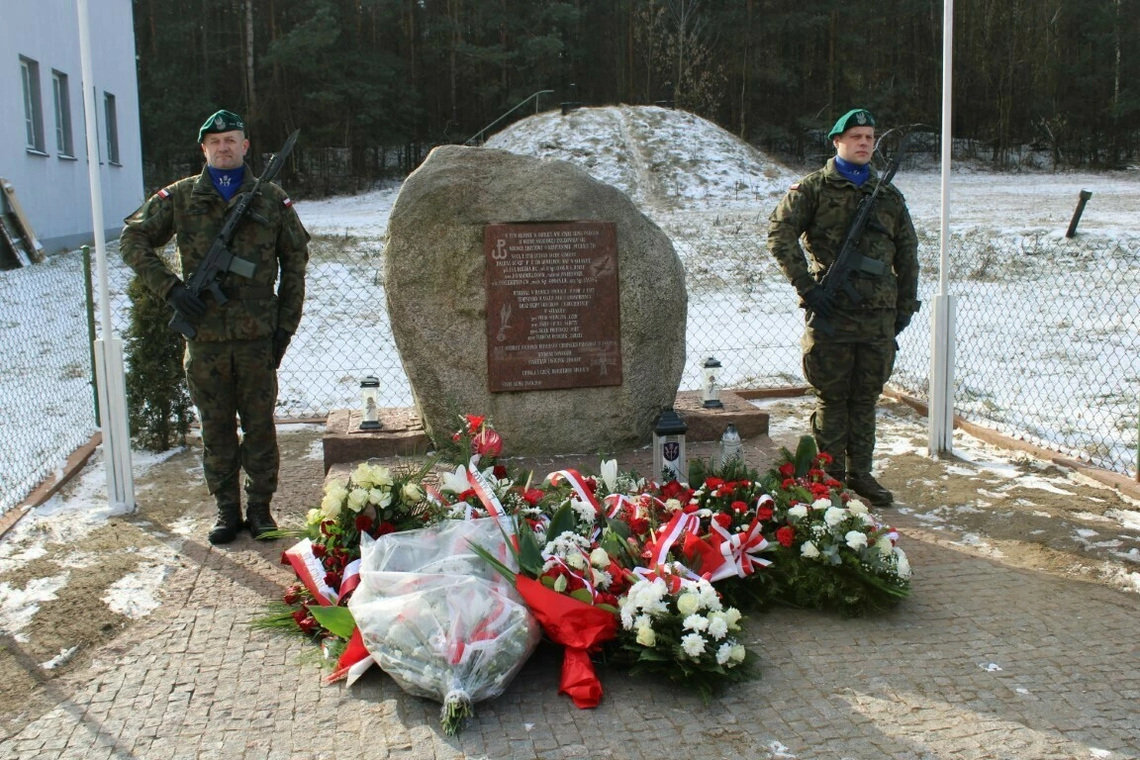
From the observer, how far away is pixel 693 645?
3105mm

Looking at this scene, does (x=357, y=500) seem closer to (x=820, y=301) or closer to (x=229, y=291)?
(x=229, y=291)

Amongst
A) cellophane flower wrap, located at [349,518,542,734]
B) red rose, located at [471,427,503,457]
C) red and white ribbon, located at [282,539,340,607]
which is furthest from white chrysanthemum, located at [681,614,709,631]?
red rose, located at [471,427,503,457]

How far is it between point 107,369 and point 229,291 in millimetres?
907

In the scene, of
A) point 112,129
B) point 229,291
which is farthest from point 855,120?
point 112,129

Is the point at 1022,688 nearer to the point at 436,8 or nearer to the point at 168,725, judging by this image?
the point at 168,725

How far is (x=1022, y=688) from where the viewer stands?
313 centimetres

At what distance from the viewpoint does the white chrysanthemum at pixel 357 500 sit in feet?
12.3

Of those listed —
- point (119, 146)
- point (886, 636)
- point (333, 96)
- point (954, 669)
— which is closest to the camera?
point (954, 669)

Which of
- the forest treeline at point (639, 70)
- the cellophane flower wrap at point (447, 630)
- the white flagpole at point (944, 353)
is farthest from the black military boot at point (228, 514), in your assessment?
the forest treeline at point (639, 70)

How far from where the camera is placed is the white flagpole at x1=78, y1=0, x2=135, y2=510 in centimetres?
482

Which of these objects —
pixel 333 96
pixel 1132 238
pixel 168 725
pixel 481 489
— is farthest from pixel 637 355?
pixel 333 96

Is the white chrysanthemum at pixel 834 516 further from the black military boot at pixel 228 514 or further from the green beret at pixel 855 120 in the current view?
the black military boot at pixel 228 514

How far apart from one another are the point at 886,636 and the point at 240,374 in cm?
289

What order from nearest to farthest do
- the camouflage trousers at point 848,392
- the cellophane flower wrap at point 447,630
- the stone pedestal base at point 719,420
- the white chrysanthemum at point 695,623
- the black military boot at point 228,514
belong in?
the cellophane flower wrap at point 447,630
the white chrysanthemum at point 695,623
the black military boot at point 228,514
the camouflage trousers at point 848,392
the stone pedestal base at point 719,420
